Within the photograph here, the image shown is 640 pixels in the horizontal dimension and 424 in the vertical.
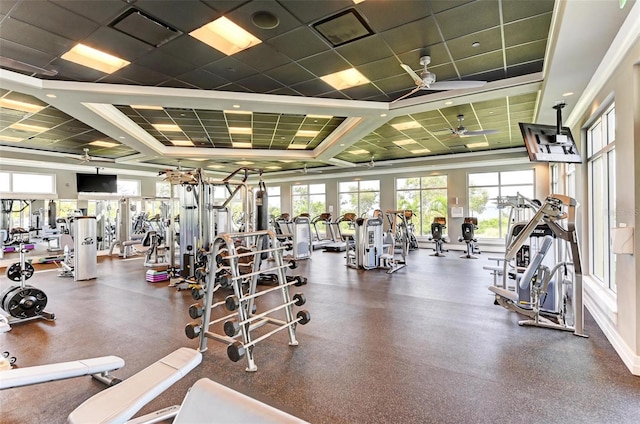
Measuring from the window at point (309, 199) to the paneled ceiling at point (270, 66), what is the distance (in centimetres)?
691

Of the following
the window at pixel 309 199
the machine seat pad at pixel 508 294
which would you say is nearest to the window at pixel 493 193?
the window at pixel 309 199

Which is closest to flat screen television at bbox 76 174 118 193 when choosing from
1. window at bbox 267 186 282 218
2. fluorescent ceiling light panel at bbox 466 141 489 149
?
window at bbox 267 186 282 218

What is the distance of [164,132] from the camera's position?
8.38 m

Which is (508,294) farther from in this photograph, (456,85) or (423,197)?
(423,197)

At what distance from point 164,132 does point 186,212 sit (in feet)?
10.4

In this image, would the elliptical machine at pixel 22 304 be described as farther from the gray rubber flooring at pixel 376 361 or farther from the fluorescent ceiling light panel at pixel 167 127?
the fluorescent ceiling light panel at pixel 167 127

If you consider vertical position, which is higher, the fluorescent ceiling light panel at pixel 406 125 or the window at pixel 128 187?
the fluorescent ceiling light panel at pixel 406 125

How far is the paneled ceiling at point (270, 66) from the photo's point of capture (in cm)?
338

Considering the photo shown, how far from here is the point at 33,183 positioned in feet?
32.7

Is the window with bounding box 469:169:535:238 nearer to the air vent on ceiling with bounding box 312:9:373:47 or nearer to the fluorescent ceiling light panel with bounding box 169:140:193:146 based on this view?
the air vent on ceiling with bounding box 312:9:373:47

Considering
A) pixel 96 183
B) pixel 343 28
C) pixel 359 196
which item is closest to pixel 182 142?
pixel 96 183

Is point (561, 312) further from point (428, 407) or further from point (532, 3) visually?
point (532, 3)

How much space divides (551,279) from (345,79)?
415cm

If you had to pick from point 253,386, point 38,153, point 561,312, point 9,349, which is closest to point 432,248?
point 561,312
